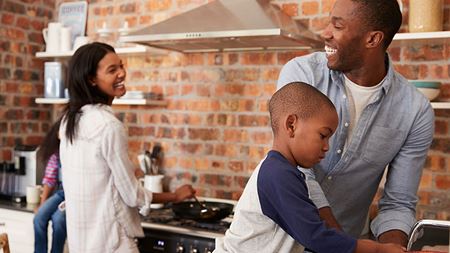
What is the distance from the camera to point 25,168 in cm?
378

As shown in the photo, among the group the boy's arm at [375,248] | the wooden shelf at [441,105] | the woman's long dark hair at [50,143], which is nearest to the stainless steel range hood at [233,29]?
the woman's long dark hair at [50,143]

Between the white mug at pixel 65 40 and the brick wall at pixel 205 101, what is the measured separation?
159 millimetres

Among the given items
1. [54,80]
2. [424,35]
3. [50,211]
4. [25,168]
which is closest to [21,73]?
[54,80]

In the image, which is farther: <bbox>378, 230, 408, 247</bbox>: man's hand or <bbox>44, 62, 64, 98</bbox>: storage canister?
<bbox>44, 62, 64, 98</bbox>: storage canister

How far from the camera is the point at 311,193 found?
165cm

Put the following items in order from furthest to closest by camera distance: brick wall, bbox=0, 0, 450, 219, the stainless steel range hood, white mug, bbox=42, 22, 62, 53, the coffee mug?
white mug, bbox=42, 22, 62, 53, the coffee mug, brick wall, bbox=0, 0, 450, 219, the stainless steel range hood

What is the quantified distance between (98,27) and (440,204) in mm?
2394

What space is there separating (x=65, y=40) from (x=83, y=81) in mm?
1407

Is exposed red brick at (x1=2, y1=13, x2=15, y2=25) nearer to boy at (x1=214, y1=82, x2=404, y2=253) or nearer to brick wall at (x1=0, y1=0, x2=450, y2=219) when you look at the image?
brick wall at (x1=0, y1=0, x2=450, y2=219)

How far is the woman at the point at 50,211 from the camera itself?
118 inches

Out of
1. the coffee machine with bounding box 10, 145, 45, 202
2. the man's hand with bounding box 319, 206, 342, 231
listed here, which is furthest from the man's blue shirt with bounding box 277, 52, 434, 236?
the coffee machine with bounding box 10, 145, 45, 202

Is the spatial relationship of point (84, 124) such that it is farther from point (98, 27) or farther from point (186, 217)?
point (98, 27)

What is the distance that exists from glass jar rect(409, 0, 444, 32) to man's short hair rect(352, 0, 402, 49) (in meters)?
0.95

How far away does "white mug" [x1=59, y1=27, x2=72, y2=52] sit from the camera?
392 centimetres
